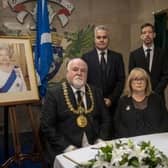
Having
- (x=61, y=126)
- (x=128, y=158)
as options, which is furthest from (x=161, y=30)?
(x=128, y=158)

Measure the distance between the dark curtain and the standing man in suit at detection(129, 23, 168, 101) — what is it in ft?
3.66

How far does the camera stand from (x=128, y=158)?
1.58 m

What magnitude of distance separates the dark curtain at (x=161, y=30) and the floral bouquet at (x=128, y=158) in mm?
3693

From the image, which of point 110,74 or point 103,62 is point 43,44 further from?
point 110,74

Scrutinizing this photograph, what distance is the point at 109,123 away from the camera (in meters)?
3.22

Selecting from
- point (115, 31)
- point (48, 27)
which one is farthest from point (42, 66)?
point (115, 31)

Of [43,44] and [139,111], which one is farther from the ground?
[43,44]

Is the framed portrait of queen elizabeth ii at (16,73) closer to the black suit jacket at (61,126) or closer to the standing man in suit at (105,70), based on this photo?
the black suit jacket at (61,126)

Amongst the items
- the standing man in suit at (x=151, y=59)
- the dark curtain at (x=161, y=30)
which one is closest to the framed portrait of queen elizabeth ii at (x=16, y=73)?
the standing man in suit at (x=151, y=59)

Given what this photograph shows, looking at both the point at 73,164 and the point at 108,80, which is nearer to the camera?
the point at 73,164

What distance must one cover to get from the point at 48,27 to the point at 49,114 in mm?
2105

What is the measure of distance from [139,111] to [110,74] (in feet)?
2.75

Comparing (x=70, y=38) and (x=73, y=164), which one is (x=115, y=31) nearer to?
(x=70, y=38)

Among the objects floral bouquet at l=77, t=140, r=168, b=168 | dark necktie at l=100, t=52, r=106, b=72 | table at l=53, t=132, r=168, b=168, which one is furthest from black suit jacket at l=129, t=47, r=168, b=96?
floral bouquet at l=77, t=140, r=168, b=168
